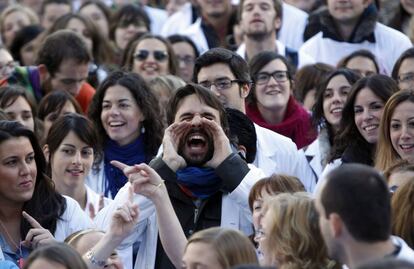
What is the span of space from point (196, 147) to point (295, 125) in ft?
6.40

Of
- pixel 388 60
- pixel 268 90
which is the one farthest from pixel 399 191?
pixel 388 60

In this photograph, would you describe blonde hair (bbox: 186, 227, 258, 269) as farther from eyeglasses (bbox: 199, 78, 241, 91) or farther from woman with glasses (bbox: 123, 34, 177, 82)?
woman with glasses (bbox: 123, 34, 177, 82)

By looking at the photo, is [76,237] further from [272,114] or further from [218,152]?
[272,114]

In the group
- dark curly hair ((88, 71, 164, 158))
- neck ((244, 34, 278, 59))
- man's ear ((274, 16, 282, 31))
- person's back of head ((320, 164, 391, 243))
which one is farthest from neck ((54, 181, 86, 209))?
person's back of head ((320, 164, 391, 243))

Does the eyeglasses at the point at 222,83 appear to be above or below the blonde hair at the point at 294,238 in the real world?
above

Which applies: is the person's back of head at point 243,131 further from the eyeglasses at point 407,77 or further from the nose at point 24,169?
the eyeglasses at point 407,77

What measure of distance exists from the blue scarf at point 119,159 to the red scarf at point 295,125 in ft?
2.94

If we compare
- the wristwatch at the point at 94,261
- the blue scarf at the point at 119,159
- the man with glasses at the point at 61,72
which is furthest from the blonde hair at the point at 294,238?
the man with glasses at the point at 61,72

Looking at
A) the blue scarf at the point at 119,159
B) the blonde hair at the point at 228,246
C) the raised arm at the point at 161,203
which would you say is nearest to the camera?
the blonde hair at the point at 228,246

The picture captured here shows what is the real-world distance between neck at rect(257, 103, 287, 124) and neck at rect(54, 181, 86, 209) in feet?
5.15

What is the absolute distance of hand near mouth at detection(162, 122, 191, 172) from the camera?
7.59 metres

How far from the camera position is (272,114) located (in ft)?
31.5

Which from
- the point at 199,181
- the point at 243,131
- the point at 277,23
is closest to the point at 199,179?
the point at 199,181

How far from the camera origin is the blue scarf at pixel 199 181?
7516 millimetres
